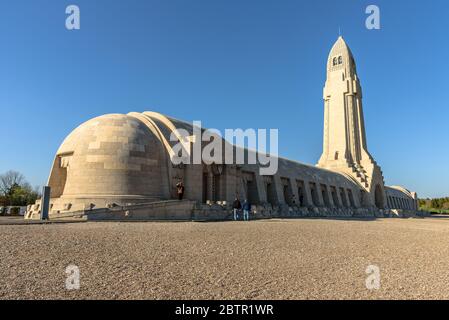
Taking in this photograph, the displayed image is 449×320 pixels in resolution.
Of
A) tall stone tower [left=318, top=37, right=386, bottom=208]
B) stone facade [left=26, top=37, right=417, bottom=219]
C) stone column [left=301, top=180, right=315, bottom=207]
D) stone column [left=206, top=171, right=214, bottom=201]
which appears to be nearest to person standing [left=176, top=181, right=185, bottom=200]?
stone facade [left=26, top=37, right=417, bottom=219]

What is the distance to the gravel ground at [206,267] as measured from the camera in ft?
17.5

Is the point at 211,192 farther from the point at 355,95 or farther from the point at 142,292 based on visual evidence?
the point at 355,95

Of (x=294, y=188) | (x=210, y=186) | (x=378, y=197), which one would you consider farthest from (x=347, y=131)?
(x=210, y=186)

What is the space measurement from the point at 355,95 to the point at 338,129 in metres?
7.48

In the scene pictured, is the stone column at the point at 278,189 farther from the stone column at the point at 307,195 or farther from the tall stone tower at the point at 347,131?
the tall stone tower at the point at 347,131

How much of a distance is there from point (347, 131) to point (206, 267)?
6231 cm

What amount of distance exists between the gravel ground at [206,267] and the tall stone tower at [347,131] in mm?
54669

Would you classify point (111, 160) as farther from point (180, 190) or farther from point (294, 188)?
point (294, 188)

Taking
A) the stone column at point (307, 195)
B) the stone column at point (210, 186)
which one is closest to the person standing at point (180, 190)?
the stone column at point (210, 186)

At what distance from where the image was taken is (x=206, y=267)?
694 cm

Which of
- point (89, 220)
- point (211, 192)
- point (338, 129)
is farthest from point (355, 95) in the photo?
point (89, 220)

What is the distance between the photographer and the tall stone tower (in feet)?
205
